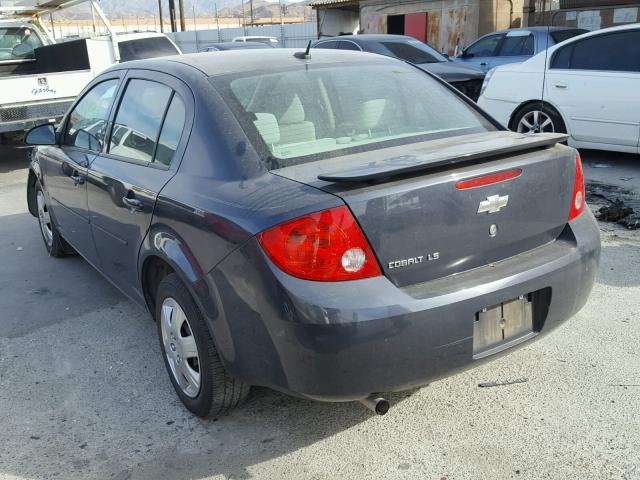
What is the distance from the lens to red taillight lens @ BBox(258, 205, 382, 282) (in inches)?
96.0

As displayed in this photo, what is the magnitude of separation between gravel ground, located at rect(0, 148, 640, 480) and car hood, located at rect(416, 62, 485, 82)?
22.4ft

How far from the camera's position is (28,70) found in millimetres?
11992

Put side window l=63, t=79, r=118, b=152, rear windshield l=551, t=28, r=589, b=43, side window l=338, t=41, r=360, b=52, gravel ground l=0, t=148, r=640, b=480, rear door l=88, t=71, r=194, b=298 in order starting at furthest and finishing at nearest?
rear windshield l=551, t=28, r=589, b=43 → side window l=338, t=41, r=360, b=52 → side window l=63, t=79, r=118, b=152 → rear door l=88, t=71, r=194, b=298 → gravel ground l=0, t=148, r=640, b=480

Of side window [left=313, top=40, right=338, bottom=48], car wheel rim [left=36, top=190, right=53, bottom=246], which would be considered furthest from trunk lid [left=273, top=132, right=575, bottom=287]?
side window [left=313, top=40, right=338, bottom=48]

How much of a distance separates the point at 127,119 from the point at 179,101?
688mm

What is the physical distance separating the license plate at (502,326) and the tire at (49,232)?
376 centimetres

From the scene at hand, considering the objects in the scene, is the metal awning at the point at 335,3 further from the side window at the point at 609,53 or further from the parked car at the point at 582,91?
the side window at the point at 609,53

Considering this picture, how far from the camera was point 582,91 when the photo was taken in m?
7.63

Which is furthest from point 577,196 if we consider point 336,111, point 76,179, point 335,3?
point 335,3

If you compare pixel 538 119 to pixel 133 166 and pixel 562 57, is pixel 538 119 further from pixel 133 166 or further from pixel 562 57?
pixel 133 166

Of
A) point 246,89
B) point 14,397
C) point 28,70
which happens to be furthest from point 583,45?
point 28,70

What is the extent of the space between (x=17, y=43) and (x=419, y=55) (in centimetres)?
718

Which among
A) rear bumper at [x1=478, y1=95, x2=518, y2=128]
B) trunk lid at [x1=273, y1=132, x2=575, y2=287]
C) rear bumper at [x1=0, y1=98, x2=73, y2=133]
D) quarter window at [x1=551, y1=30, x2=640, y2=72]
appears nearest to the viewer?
trunk lid at [x1=273, y1=132, x2=575, y2=287]

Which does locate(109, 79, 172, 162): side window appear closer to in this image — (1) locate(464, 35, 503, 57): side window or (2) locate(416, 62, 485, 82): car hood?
(2) locate(416, 62, 485, 82): car hood
